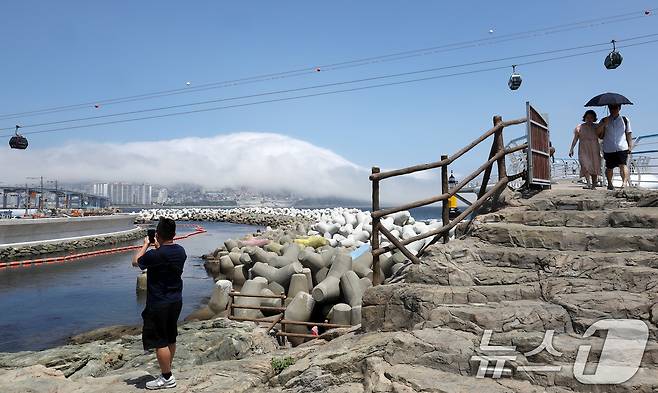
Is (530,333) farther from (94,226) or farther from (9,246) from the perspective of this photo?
(94,226)

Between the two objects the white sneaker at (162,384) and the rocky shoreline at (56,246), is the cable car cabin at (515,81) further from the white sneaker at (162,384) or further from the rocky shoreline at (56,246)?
the rocky shoreline at (56,246)

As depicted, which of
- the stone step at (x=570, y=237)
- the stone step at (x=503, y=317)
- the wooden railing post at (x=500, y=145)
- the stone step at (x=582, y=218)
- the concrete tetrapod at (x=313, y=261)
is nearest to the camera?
the stone step at (x=503, y=317)

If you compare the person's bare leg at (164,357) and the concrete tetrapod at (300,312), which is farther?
the concrete tetrapod at (300,312)

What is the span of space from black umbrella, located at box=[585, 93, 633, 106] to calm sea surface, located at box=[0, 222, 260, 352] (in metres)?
12.3

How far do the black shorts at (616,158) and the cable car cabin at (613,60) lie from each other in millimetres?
8013

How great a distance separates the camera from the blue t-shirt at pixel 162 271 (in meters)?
4.64

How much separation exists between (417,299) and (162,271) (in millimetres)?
2827

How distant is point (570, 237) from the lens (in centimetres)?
546

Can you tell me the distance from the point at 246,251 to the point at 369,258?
7.47 metres

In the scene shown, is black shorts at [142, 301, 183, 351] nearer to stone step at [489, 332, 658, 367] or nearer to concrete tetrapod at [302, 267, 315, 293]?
stone step at [489, 332, 658, 367]

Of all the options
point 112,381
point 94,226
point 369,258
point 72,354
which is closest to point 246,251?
point 369,258

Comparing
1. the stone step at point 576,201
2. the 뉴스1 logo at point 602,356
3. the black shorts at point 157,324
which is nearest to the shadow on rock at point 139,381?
the black shorts at point 157,324

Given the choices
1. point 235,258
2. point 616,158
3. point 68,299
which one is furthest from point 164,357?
point 235,258

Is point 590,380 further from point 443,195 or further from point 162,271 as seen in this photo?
point 162,271
